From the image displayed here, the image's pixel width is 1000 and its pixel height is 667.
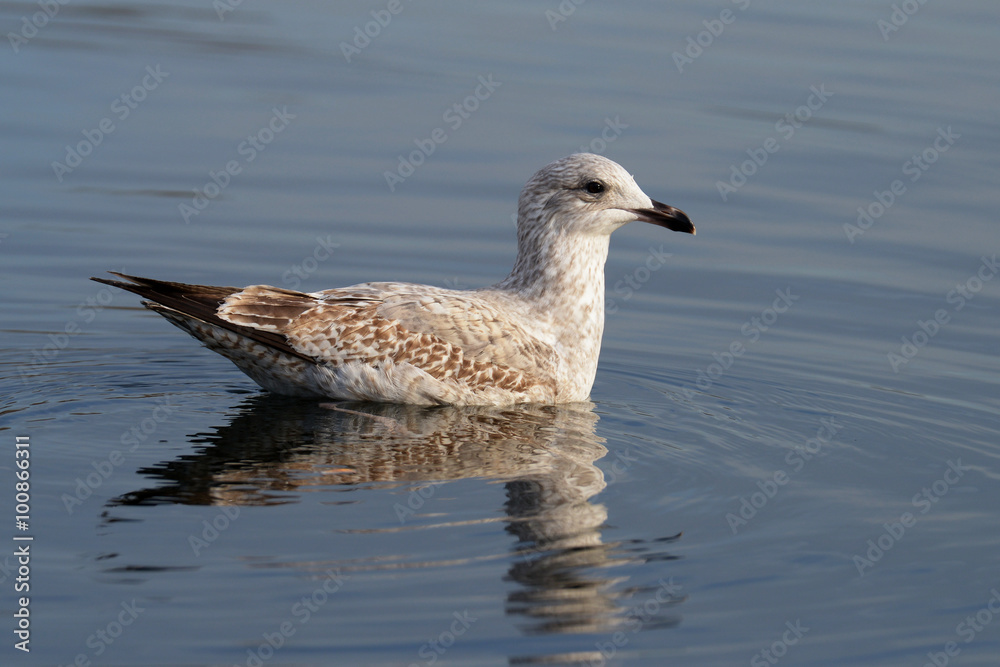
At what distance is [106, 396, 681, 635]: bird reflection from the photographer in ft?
23.8

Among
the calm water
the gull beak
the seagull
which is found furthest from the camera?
the gull beak

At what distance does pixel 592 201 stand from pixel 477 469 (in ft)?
8.34

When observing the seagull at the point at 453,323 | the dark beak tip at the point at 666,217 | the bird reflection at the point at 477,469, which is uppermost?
the dark beak tip at the point at 666,217

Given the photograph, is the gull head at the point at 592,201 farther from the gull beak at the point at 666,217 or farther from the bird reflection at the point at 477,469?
the bird reflection at the point at 477,469

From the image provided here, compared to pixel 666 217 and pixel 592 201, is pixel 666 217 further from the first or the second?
pixel 592 201

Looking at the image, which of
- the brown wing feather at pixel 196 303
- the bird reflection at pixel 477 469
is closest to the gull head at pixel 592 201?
the bird reflection at pixel 477 469

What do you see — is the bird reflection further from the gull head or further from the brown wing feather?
the gull head

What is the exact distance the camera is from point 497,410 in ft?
33.0

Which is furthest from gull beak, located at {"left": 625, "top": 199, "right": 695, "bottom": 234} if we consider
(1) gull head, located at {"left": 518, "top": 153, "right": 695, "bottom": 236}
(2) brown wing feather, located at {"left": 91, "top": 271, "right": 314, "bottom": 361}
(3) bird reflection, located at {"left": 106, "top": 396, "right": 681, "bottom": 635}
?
(2) brown wing feather, located at {"left": 91, "top": 271, "right": 314, "bottom": 361}

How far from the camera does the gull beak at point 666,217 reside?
10398mm

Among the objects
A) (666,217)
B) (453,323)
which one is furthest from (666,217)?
(453,323)

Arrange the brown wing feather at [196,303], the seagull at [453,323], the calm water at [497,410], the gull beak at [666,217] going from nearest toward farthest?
the calm water at [497,410] → the brown wing feather at [196,303] → the seagull at [453,323] → the gull beak at [666,217]

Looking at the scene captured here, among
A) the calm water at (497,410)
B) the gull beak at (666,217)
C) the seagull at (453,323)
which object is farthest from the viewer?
the gull beak at (666,217)

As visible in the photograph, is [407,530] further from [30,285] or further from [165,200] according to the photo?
[165,200]
